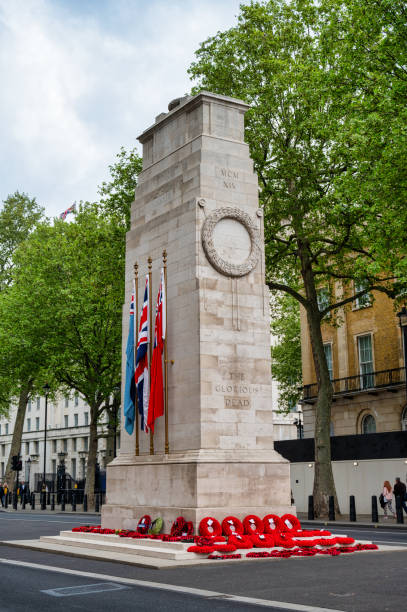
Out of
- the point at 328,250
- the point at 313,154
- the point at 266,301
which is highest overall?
the point at 313,154

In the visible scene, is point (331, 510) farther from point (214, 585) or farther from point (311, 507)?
point (214, 585)

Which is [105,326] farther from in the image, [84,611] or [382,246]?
[84,611]

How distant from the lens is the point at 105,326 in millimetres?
40562

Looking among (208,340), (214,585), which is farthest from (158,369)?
(214,585)

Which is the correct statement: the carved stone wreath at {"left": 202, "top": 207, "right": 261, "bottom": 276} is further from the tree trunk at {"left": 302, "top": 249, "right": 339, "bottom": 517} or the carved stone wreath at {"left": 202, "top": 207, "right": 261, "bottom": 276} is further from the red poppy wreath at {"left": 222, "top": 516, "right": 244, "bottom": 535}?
the tree trunk at {"left": 302, "top": 249, "right": 339, "bottom": 517}

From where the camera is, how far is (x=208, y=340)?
17.0 m

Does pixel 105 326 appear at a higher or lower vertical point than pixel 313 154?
lower

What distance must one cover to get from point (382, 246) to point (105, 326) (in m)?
20.1

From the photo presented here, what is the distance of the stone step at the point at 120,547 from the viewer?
552 inches

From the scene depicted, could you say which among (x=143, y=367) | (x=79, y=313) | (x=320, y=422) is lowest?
(x=320, y=422)

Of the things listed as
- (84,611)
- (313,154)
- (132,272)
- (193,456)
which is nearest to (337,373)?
(313,154)

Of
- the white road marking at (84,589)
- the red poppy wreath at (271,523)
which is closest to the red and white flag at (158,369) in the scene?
the red poppy wreath at (271,523)

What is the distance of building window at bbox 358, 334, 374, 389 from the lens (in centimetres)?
4188

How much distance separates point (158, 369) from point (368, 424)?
88.3ft
